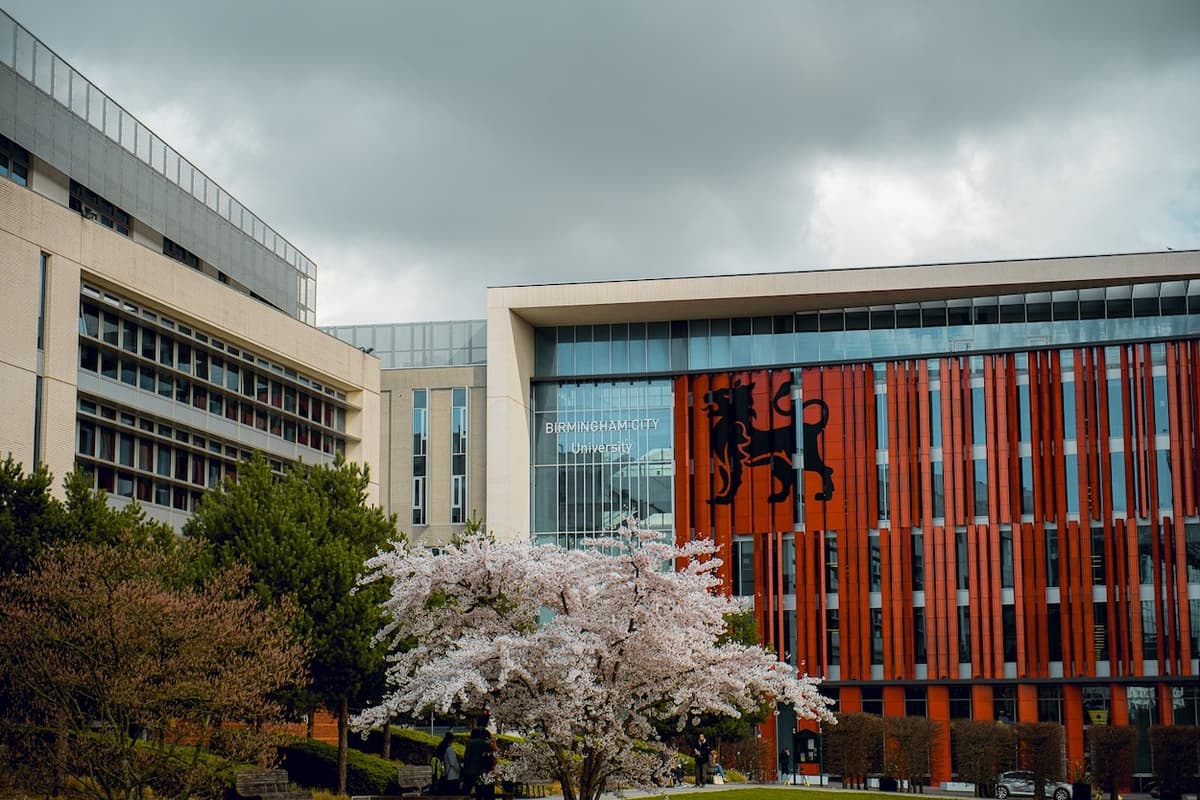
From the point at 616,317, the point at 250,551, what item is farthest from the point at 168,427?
the point at 616,317

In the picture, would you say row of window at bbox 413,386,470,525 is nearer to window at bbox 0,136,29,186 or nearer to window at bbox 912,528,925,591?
window at bbox 912,528,925,591

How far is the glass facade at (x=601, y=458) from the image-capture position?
74000mm

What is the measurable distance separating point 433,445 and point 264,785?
146 ft

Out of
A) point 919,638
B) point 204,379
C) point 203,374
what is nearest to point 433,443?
point 203,374

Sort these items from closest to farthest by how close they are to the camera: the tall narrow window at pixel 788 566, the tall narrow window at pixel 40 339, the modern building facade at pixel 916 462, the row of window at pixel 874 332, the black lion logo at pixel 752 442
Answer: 1. the tall narrow window at pixel 40 339
2. the modern building facade at pixel 916 462
3. the row of window at pixel 874 332
4. the tall narrow window at pixel 788 566
5. the black lion logo at pixel 752 442

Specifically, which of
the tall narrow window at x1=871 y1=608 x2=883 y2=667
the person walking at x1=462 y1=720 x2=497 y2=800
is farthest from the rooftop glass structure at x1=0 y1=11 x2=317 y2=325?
the tall narrow window at x1=871 y1=608 x2=883 y2=667

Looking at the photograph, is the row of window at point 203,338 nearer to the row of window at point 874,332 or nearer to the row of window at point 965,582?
the row of window at point 874,332

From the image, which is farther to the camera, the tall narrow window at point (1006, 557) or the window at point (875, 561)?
the window at point (875, 561)

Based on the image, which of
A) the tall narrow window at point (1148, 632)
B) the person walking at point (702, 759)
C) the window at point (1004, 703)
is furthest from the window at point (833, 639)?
the person walking at point (702, 759)

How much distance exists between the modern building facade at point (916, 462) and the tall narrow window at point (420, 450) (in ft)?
13.0

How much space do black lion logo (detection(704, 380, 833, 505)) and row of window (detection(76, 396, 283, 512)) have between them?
26284 millimetres

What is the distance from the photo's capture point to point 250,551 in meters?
36.4

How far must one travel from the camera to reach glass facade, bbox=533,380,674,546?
243 ft

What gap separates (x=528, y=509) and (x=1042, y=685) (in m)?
25.6
